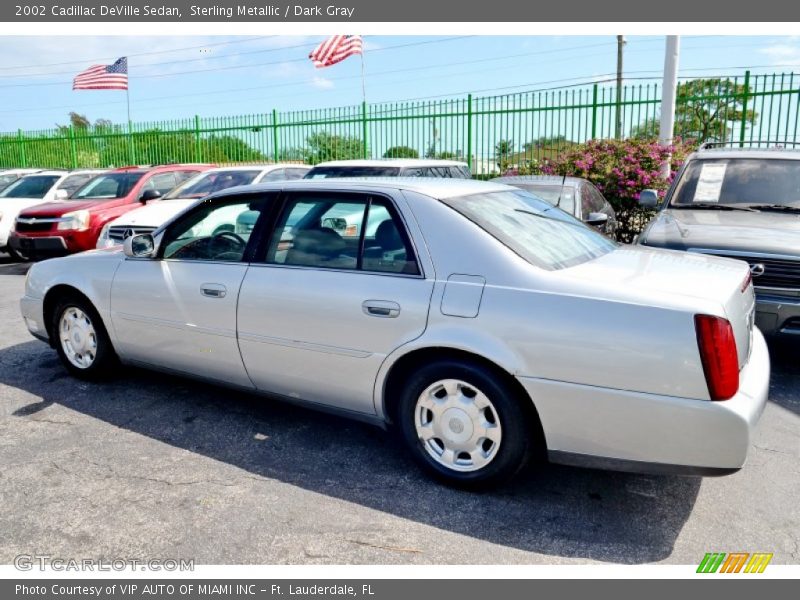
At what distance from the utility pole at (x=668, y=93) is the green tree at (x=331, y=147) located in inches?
271

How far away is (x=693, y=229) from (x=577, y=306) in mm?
3034

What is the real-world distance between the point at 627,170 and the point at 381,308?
7.86 metres

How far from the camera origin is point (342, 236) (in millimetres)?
3713

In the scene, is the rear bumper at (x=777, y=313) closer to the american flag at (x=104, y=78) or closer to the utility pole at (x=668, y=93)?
the utility pole at (x=668, y=93)

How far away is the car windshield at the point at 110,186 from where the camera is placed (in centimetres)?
1100

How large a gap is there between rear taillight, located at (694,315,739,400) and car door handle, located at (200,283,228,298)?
2629mm

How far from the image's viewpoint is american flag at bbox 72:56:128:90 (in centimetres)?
1956

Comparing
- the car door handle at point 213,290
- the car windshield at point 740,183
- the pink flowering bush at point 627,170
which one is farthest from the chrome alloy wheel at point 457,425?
the pink flowering bush at point 627,170

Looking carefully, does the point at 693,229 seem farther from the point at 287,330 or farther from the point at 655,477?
the point at 287,330

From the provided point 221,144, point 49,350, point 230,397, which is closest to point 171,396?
point 230,397

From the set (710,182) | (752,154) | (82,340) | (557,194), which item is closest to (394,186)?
(82,340)

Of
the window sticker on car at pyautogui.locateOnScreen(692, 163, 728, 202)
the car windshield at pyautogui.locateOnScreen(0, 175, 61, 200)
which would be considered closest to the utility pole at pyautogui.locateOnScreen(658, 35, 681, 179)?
→ the window sticker on car at pyautogui.locateOnScreen(692, 163, 728, 202)

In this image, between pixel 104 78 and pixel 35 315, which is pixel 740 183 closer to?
pixel 35 315

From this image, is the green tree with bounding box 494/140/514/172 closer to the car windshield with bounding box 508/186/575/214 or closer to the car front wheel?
the car windshield with bounding box 508/186/575/214
